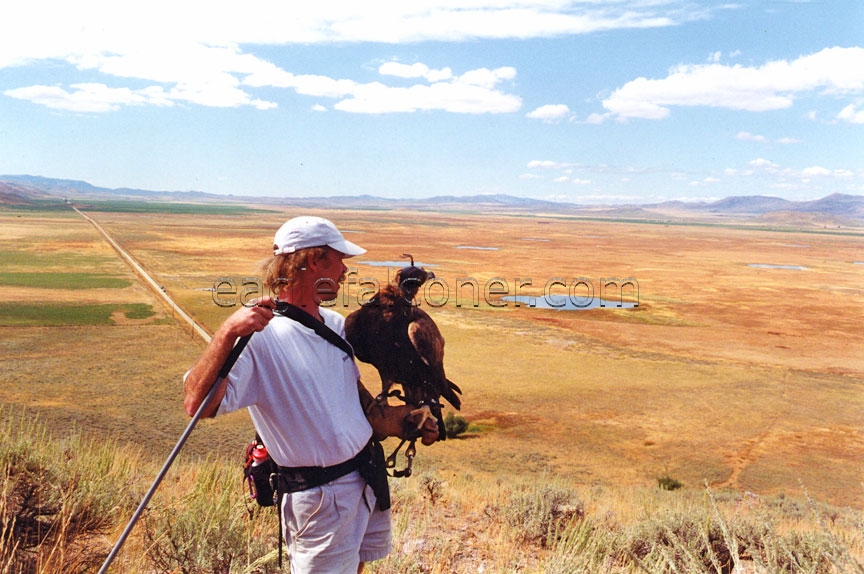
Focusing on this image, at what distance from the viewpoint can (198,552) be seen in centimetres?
342

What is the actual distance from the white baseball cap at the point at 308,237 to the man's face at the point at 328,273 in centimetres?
3

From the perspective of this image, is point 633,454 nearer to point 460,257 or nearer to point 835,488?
point 835,488

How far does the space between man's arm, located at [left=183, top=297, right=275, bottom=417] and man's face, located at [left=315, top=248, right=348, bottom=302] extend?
304 mm

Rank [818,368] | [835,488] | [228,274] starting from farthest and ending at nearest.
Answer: [228,274], [818,368], [835,488]

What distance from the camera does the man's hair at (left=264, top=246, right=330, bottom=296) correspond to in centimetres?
234

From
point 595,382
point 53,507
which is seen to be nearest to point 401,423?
point 53,507

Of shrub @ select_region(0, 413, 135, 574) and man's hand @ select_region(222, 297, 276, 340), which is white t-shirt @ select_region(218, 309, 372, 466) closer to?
man's hand @ select_region(222, 297, 276, 340)

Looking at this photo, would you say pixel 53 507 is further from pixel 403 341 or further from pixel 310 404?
pixel 403 341

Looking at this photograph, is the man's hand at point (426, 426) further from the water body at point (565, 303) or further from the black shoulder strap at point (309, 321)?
the water body at point (565, 303)

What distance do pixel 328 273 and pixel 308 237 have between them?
0.16 meters

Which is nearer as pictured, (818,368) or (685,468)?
(685,468)

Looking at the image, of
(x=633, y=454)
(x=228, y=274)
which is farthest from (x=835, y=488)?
(x=228, y=274)

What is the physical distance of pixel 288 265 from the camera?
237cm

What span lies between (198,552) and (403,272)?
209cm
